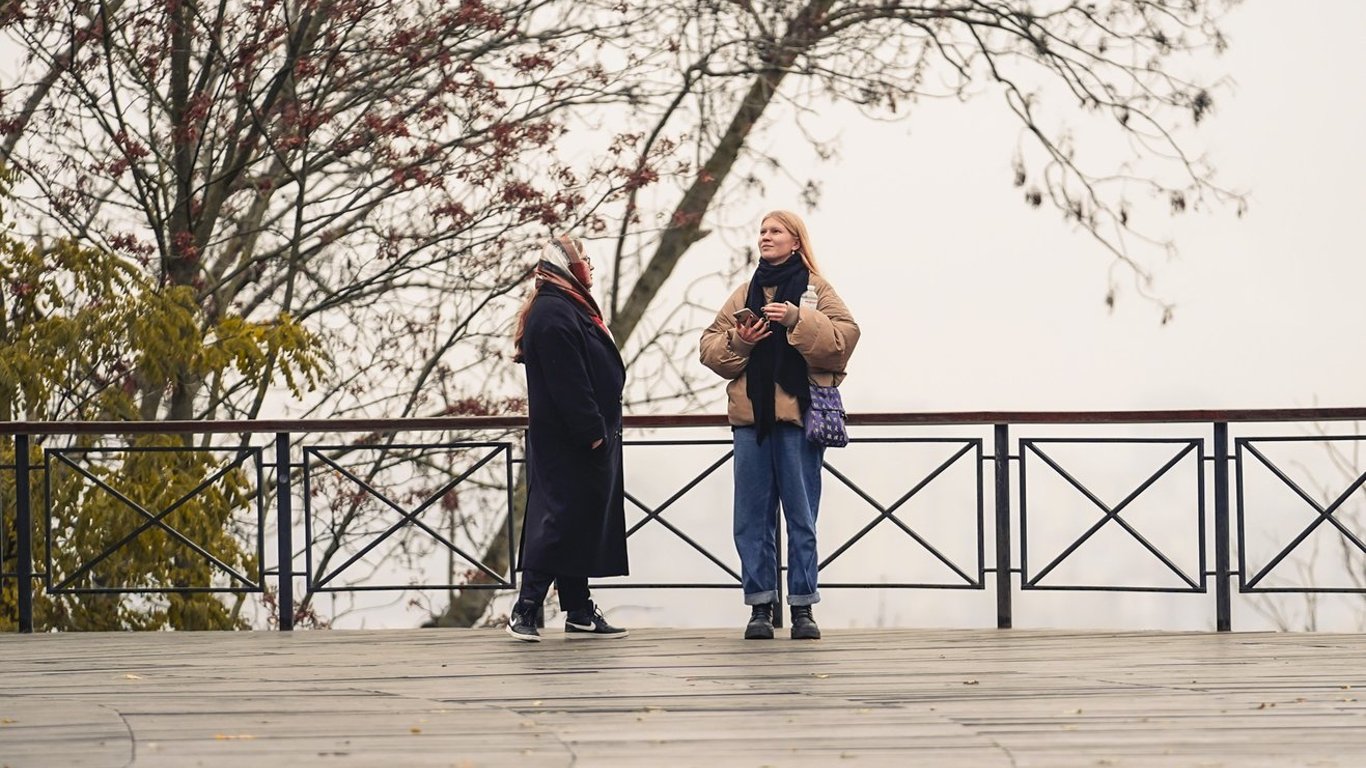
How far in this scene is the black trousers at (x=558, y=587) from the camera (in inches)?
250

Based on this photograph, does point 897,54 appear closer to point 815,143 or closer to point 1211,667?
point 815,143

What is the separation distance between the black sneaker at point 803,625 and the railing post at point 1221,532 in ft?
5.74

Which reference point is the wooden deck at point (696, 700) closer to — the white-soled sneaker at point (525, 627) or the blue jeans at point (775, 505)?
the white-soled sneaker at point (525, 627)

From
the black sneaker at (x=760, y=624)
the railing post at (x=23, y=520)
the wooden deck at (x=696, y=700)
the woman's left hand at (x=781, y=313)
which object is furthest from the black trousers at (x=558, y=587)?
the railing post at (x=23, y=520)

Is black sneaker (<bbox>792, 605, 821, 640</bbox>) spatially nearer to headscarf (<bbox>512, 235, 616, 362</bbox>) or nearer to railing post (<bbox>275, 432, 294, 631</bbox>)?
headscarf (<bbox>512, 235, 616, 362</bbox>)

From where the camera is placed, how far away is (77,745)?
4.24 meters

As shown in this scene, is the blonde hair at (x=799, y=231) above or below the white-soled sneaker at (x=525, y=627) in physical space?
above

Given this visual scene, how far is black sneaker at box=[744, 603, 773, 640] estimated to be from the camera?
21.0 ft

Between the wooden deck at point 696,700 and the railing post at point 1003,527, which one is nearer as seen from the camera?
the wooden deck at point 696,700

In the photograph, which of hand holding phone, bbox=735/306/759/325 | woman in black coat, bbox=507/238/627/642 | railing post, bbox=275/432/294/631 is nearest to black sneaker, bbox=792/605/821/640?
woman in black coat, bbox=507/238/627/642

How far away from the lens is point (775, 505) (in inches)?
248

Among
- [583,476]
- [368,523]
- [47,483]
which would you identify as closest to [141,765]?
[583,476]

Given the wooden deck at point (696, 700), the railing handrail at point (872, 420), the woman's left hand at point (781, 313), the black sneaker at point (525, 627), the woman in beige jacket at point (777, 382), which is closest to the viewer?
the wooden deck at point (696, 700)

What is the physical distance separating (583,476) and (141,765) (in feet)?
8.09
